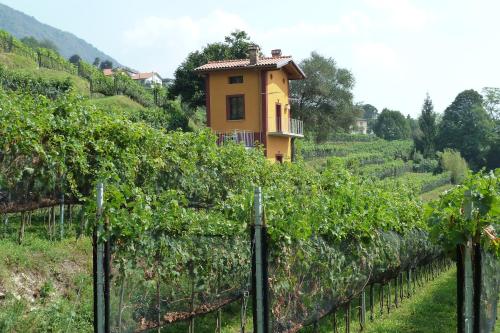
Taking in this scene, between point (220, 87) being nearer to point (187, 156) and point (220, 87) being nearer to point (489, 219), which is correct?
point (187, 156)

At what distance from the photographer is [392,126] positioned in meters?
101

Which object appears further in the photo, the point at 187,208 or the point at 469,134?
the point at 469,134

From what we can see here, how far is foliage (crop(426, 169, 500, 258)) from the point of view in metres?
4.99

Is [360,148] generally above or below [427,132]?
below

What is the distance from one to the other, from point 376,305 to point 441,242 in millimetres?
8349

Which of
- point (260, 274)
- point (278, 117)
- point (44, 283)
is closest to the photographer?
point (260, 274)

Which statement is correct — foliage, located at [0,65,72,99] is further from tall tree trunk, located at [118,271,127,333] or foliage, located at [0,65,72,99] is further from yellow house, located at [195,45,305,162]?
tall tree trunk, located at [118,271,127,333]

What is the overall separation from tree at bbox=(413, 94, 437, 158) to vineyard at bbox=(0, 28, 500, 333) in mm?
62059

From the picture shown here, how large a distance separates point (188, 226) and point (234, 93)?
68.5ft

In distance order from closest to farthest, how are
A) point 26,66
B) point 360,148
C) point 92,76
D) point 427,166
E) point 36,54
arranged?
point 92,76 < point 26,66 < point 36,54 < point 427,166 < point 360,148

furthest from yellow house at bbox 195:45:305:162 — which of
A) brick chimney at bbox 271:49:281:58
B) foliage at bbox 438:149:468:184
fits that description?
foliage at bbox 438:149:468:184

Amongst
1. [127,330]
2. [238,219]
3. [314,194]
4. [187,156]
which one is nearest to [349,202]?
[314,194]

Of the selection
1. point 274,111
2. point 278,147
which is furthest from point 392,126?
point 274,111

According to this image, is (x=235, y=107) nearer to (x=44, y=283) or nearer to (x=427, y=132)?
(x=44, y=283)
